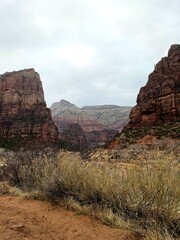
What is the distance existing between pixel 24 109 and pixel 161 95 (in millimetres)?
49703

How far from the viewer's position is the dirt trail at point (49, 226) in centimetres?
486

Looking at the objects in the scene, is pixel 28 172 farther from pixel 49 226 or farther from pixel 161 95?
pixel 161 95

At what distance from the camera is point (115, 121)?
17000 centimetres

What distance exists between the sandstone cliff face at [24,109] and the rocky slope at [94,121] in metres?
33.1

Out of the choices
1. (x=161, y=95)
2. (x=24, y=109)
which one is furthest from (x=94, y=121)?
(x=161, y=95)

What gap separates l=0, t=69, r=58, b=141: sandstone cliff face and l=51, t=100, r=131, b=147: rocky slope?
109ft

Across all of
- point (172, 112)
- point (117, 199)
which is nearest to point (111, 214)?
point (117, 199)

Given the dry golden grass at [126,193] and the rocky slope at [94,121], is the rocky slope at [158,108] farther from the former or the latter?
the rocky slope at [94,121]

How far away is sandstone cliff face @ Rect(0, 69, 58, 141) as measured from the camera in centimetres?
7800

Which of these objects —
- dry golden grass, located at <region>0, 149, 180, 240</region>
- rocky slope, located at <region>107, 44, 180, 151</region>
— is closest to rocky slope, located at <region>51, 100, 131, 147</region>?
rocky slope, located at <region>107, 44, 180, 151</region>

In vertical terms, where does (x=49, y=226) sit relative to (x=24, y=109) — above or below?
below

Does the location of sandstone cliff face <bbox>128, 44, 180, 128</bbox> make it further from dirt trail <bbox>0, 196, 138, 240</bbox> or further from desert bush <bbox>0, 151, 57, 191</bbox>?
dirt trail <bbox>0, 196, 138, 240</bbox>

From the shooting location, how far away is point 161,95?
4762 cm

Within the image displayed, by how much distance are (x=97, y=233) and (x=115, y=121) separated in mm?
165615
